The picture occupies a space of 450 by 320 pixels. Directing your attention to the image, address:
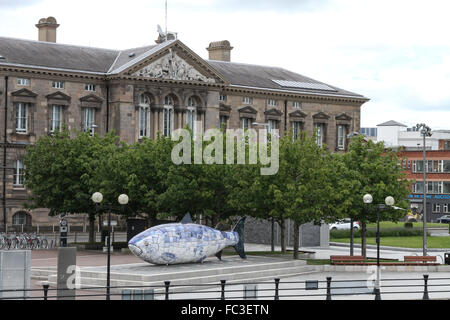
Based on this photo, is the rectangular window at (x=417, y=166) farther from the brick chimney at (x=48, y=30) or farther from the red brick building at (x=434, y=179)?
the brick chimney at (x=48, y=30)

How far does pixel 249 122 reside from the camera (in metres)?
104

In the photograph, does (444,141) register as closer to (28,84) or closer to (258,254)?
(28,84)

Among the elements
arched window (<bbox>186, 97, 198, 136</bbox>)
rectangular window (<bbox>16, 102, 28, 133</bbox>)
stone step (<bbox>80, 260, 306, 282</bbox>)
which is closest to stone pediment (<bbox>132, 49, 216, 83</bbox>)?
arched window (<bbox>186, 97, 198, 136</bbox>)

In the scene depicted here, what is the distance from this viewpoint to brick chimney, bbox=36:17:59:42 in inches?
3752

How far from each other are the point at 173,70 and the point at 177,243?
152 ft

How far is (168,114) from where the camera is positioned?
3775 inches

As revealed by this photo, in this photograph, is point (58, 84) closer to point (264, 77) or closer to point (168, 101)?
point (168, 101)

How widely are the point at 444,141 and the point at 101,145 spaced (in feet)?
261

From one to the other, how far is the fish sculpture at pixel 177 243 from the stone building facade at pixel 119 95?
30.9 meters

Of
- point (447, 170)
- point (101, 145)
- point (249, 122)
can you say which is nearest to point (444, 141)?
point (447, 170)

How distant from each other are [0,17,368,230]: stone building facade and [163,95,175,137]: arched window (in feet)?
0.31

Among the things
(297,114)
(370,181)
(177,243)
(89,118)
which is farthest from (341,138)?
(177,243)

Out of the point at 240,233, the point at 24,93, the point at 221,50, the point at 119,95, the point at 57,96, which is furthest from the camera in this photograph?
the point at 221,50

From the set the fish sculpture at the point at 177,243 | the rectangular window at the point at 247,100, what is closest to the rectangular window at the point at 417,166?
the rectangular window at the point at 247,100
